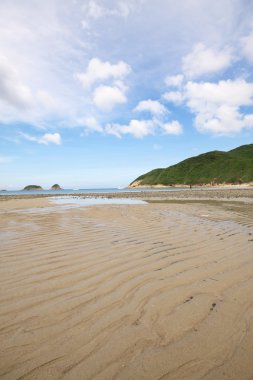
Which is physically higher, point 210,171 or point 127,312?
point 210,171

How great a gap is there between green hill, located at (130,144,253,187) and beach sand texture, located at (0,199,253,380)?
374 feet

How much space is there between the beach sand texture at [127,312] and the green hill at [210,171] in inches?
4488

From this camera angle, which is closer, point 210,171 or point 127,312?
point 127,312

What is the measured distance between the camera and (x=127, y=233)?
8484 mm

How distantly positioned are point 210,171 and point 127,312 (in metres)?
149

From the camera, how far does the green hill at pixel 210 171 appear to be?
122m

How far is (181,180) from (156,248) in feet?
484

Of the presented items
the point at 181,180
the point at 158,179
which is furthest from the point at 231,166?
the point at 158,179

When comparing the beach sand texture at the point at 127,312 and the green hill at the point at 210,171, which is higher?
the green hill at the point at 210,171

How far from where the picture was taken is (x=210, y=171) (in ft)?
470

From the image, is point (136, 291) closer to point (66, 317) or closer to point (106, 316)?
point (106, 316)

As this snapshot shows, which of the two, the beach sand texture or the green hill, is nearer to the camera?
the beach sand texture

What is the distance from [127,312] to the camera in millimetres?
3254

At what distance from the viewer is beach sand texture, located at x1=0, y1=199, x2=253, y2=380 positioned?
2.31 meters
